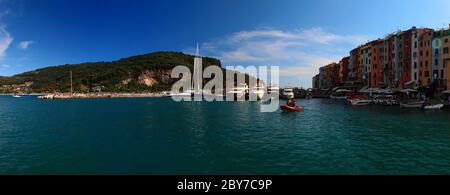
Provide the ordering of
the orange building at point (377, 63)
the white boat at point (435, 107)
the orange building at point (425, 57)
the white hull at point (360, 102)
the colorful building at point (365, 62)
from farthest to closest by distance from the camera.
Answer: the colorful building at point (365, 62), the orange building at point (377, 63), the white hull at point (360, 102), the orange building at point (425, 57), the white boat at point (435, 107)

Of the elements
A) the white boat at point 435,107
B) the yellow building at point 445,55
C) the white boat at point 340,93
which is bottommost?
the white boat at point 435,107

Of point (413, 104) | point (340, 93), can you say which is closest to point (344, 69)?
point (340, 93)

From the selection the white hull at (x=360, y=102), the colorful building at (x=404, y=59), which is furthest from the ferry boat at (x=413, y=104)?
the colorful building at (x=404, y=59)

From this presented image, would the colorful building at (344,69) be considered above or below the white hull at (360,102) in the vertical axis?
above

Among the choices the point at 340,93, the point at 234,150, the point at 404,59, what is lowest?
the point at 234,150

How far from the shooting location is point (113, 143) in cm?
3384

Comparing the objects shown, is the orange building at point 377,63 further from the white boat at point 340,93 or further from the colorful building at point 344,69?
the colorful building at point 344,69

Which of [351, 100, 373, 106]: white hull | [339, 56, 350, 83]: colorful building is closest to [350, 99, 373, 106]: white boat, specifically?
[351, 100, 373, 106]: white hull

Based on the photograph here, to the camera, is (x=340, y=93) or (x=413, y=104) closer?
(x=413, y=104)

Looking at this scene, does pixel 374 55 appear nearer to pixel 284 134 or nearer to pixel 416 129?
pixel 416 129

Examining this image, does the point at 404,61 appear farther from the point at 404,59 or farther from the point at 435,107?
the point at 435,107

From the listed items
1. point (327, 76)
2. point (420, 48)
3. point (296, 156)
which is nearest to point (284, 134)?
point (296, 156)

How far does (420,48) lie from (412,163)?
258 ft

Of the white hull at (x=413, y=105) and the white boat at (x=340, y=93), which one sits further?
the white boat at (x=340, y=93)
